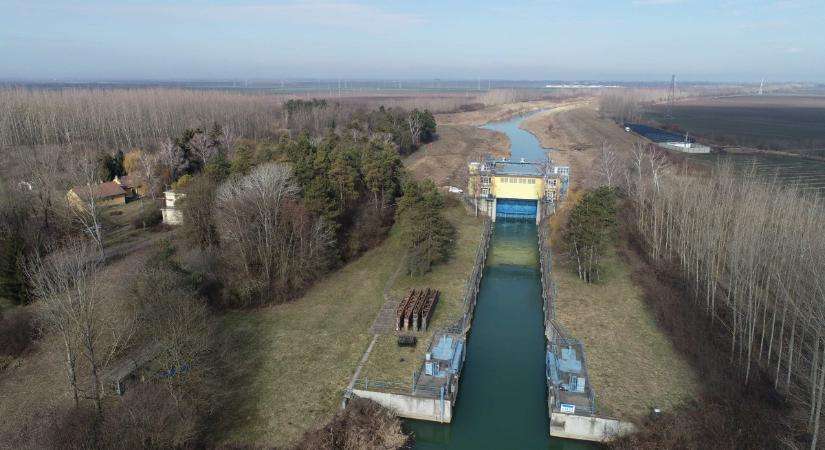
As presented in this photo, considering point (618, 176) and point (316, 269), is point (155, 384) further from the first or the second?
point (618, 176)

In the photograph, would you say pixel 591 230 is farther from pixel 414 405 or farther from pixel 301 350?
pixel 301 350

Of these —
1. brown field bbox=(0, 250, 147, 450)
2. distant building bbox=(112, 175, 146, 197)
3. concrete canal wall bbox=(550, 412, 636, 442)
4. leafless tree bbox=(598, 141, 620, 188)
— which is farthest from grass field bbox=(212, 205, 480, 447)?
distant building bbox=(112, 175, 146, 197)

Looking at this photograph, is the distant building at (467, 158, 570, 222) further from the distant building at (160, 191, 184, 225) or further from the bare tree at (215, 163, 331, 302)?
the distant building at (160, 191, 184, 225)

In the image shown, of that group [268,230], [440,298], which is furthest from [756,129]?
[268,230]

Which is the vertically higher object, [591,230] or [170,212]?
[591,230]

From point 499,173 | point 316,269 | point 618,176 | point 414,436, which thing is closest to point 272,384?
point 414,436

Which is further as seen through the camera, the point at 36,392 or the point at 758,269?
the point at 758,269
